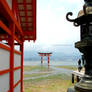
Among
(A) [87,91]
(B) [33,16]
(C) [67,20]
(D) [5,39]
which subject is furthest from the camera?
(D) [5,39]

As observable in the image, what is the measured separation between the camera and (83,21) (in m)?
4.06

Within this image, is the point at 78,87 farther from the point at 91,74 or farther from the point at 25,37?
the point at 25,37

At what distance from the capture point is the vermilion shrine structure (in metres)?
4.20

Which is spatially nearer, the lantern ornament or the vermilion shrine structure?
the lantern ornament

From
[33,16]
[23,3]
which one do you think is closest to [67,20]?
[23,3]

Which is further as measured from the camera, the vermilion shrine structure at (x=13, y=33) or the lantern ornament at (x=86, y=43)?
the vermilion shrine structure at (x=13, y=33)

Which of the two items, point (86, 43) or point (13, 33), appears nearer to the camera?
point (86, 43)

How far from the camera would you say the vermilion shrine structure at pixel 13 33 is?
13.8 ft

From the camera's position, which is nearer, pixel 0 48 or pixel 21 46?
pixel 0 48

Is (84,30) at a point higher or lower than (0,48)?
higher

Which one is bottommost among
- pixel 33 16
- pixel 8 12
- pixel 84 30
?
pixel 84 30

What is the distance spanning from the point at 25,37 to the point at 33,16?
2107mm

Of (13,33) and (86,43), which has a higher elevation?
(13,33)

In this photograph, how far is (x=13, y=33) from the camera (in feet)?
16.9
